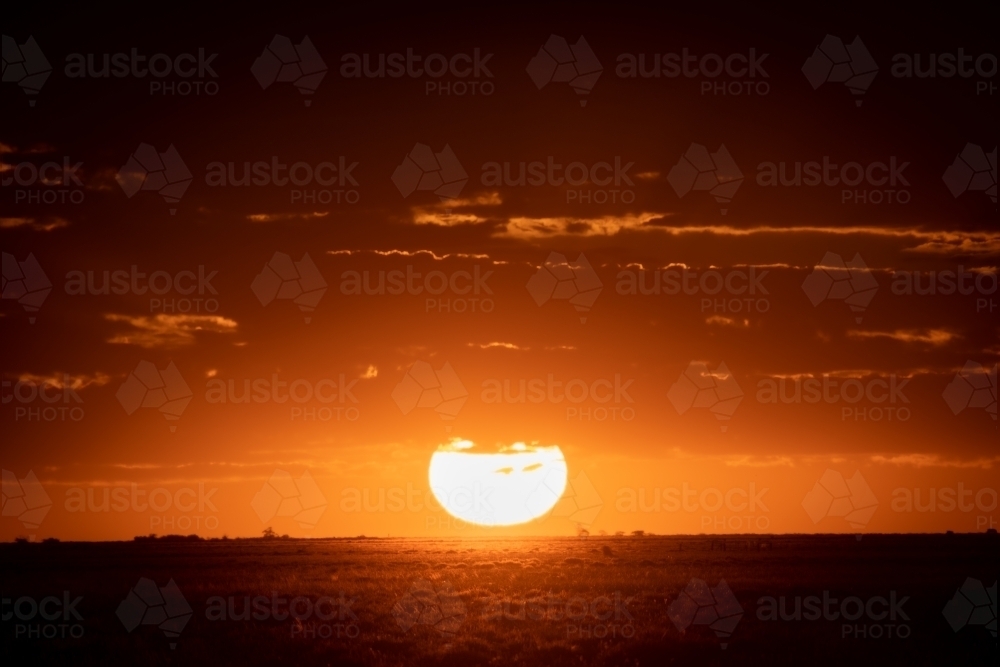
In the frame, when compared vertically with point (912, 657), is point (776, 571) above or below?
above

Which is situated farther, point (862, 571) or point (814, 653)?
point (862, 571)

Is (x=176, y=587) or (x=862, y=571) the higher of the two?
(x=862, y=571)

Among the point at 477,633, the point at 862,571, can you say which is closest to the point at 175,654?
the point at 477,633

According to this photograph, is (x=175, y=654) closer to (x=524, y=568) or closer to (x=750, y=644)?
(x=750, y=644)

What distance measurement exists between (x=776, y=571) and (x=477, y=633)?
1063 inches

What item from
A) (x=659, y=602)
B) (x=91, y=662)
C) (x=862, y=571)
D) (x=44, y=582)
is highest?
(x=862, y=571)

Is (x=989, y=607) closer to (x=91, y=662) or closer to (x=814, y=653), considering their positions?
(x=814, y=653)

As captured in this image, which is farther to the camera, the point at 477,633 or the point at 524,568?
the point at 524,568

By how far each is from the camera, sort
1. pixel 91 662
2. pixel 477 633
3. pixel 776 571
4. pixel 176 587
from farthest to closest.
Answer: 1. pixel 776 571
2. pixel 176 587
3. pixel 477 633
4. pixel 91 662

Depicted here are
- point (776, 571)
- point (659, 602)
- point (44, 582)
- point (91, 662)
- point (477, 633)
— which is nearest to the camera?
point (91, 662)

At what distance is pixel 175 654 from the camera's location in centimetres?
2597

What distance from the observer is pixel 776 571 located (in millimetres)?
49750

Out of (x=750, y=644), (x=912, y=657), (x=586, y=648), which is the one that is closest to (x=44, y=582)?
(x=586, y=648)

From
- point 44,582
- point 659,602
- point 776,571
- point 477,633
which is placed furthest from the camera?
point 776,571
